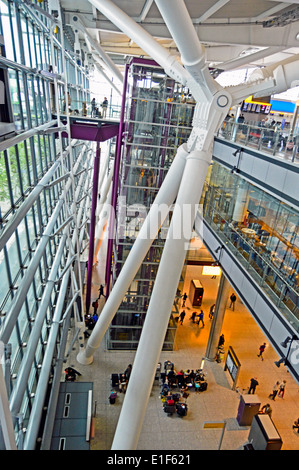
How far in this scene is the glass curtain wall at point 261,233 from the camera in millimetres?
10852

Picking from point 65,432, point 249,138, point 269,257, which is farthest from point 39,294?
point 249,138

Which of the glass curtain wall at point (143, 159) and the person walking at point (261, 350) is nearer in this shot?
the glass curtain wall at point (143, 159)

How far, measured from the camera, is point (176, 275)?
8344mm

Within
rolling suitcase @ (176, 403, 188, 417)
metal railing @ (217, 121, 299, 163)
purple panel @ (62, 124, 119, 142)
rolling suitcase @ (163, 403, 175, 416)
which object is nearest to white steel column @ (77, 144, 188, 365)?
metal railing @ (217, 121, 299, 163)

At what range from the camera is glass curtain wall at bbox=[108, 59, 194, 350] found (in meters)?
17.7

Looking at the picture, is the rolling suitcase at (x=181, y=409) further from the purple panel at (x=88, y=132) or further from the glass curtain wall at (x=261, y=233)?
the purple panel at (x=88, y=132)

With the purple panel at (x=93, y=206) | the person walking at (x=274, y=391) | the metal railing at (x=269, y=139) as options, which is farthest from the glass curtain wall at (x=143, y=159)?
the person walking at (x=274, y=391)

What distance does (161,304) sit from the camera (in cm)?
822

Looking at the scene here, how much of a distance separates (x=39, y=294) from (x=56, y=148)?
22.9 feet

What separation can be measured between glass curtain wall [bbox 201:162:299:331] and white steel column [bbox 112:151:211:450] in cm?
393

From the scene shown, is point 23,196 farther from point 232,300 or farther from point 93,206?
point 232,300

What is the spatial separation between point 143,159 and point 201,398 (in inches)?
477

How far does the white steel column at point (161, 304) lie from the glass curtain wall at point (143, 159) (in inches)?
420

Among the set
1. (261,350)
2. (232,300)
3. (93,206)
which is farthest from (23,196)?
(232,300)
